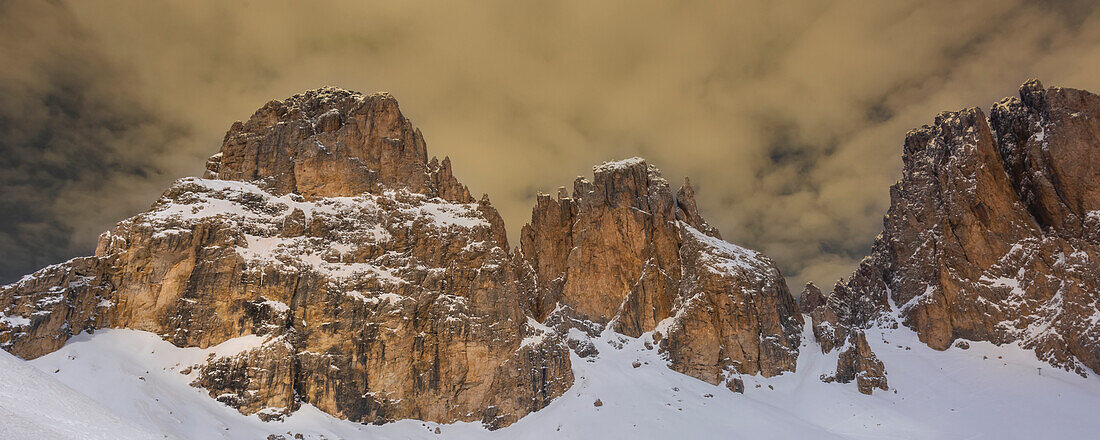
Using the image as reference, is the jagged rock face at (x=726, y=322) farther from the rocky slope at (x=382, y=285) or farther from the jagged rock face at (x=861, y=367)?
the jagged rock face at (x=861, y=367)

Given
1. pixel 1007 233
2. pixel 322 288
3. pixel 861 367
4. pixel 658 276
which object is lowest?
pixel 861 367

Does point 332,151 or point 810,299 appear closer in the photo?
point 332,151

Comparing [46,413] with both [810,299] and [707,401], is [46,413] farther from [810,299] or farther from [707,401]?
[810,299]

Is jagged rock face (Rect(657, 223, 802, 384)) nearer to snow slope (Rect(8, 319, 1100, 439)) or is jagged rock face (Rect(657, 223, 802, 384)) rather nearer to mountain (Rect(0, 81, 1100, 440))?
mountain (Rect(0, 81, 1100, 440))

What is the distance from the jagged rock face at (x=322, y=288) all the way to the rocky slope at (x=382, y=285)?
0.85 feet

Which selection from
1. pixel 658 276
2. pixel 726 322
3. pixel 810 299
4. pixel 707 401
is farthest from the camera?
pixel 810 299

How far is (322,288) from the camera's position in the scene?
92.1 meters

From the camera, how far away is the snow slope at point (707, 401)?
6951 centimetres

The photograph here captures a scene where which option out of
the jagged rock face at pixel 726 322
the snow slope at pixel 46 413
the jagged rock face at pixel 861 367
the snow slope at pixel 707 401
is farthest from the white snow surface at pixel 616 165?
the snow slope at pixel 46 413

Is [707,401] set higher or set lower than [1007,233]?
lower

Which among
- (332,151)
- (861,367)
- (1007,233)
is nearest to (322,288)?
(332,151)

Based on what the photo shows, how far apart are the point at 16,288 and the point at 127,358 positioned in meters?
16.2

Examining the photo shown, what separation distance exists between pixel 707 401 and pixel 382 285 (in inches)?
2303

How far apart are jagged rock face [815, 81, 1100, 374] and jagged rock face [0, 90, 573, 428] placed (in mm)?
71812
